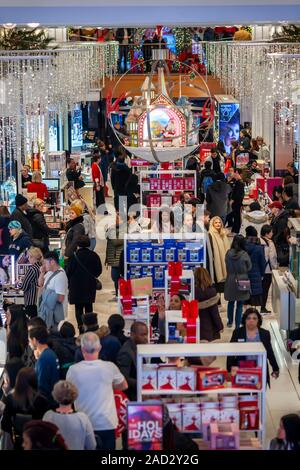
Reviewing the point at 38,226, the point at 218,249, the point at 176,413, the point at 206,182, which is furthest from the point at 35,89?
the point at 176,413

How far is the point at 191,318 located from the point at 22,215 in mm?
5503

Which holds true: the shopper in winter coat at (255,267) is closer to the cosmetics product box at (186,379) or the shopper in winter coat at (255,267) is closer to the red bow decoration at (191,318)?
the red bow decoration at (191,318)

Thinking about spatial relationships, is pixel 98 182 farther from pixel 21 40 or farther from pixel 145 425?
pixel 145 425

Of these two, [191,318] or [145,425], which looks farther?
[191,318]

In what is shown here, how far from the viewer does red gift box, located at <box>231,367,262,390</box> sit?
1034cm

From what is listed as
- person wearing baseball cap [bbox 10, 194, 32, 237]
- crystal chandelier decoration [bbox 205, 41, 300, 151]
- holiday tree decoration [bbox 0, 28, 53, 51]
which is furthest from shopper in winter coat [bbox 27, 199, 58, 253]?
crystal chandelier decoration [bbox 205, 41, 300, 151]

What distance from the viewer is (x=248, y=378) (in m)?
10.4

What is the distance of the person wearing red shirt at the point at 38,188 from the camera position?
20500 mm

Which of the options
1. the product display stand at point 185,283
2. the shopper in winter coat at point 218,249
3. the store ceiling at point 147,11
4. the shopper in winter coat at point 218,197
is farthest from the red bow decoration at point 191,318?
the shopper in winter coat at point 218,197

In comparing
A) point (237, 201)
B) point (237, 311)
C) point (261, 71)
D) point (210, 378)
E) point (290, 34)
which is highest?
point (290, 34)

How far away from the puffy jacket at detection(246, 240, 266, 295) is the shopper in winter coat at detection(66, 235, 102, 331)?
195 cm

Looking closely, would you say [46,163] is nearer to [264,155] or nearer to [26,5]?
[264,155]
